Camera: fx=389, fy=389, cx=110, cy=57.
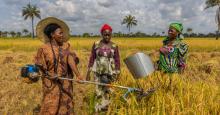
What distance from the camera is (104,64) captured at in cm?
518

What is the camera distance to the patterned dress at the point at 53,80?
13.4 ft

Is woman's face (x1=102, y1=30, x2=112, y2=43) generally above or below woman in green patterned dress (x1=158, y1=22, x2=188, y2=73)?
above

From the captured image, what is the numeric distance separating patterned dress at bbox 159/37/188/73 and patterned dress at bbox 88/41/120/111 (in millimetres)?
722

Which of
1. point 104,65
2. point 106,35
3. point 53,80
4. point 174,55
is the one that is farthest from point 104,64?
point 53,80

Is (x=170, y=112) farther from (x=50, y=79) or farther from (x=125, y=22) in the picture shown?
(x=125, y=22)

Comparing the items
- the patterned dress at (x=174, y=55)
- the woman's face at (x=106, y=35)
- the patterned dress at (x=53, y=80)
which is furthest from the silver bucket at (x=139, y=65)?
the woman's face at (x=106, y=35)

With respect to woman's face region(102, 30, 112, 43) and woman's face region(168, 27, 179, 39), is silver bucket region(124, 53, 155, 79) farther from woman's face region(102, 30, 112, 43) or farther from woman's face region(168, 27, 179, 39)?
woman's face region(102, 30, 112, 43)

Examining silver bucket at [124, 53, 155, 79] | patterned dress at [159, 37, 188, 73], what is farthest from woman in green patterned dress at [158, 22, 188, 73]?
silver bucket at [124, 53, 155, 79]

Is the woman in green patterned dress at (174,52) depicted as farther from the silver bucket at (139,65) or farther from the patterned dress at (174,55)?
the silver bucket at (139,65)

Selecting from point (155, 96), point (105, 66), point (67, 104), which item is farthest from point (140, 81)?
point (67, 104)

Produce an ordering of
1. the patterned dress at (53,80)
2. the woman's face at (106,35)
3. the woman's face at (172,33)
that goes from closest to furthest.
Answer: the patterned dress at (53,80)
the woman's face at (172,33)
the woman's face at (106,35)

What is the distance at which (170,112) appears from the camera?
12.5 feet

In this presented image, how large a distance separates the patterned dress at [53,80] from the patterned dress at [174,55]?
1252mm

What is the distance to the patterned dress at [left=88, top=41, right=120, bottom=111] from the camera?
5.15 metres
